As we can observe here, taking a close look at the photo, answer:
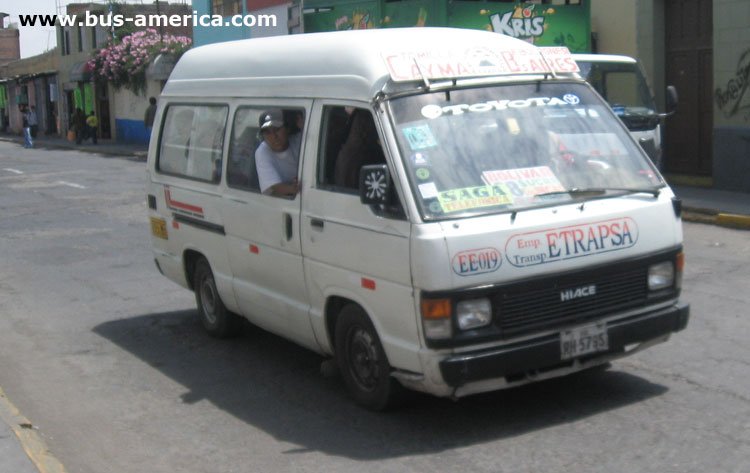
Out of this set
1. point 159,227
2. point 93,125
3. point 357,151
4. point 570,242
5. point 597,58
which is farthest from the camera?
point 93,125

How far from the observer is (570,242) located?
5.72 m

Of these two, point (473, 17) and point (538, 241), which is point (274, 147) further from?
point (473, 17)

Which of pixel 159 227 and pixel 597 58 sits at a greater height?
pixel 597 58

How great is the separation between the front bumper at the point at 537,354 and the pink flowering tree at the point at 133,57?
3742cm

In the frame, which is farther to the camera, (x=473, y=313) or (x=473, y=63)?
(x=473, y=63)

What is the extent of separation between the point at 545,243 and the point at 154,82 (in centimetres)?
3868

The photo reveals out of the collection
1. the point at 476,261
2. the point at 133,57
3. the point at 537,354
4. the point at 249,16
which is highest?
the point at 133,57

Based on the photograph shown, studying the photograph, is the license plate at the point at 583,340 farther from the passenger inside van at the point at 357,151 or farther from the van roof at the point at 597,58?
the van roof at the point at 597,58

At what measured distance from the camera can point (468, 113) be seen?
604cm

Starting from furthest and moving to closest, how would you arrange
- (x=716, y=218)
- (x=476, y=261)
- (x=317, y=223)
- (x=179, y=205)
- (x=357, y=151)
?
(x=716, y=218), (x=179, y=205), (x=317, y=223), (x=357, y=151), (x=476, y=261)

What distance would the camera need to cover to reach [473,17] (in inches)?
513

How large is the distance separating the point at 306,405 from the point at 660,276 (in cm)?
235

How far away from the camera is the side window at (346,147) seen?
6133 mm

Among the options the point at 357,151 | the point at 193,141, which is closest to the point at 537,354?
the point at 357,151
